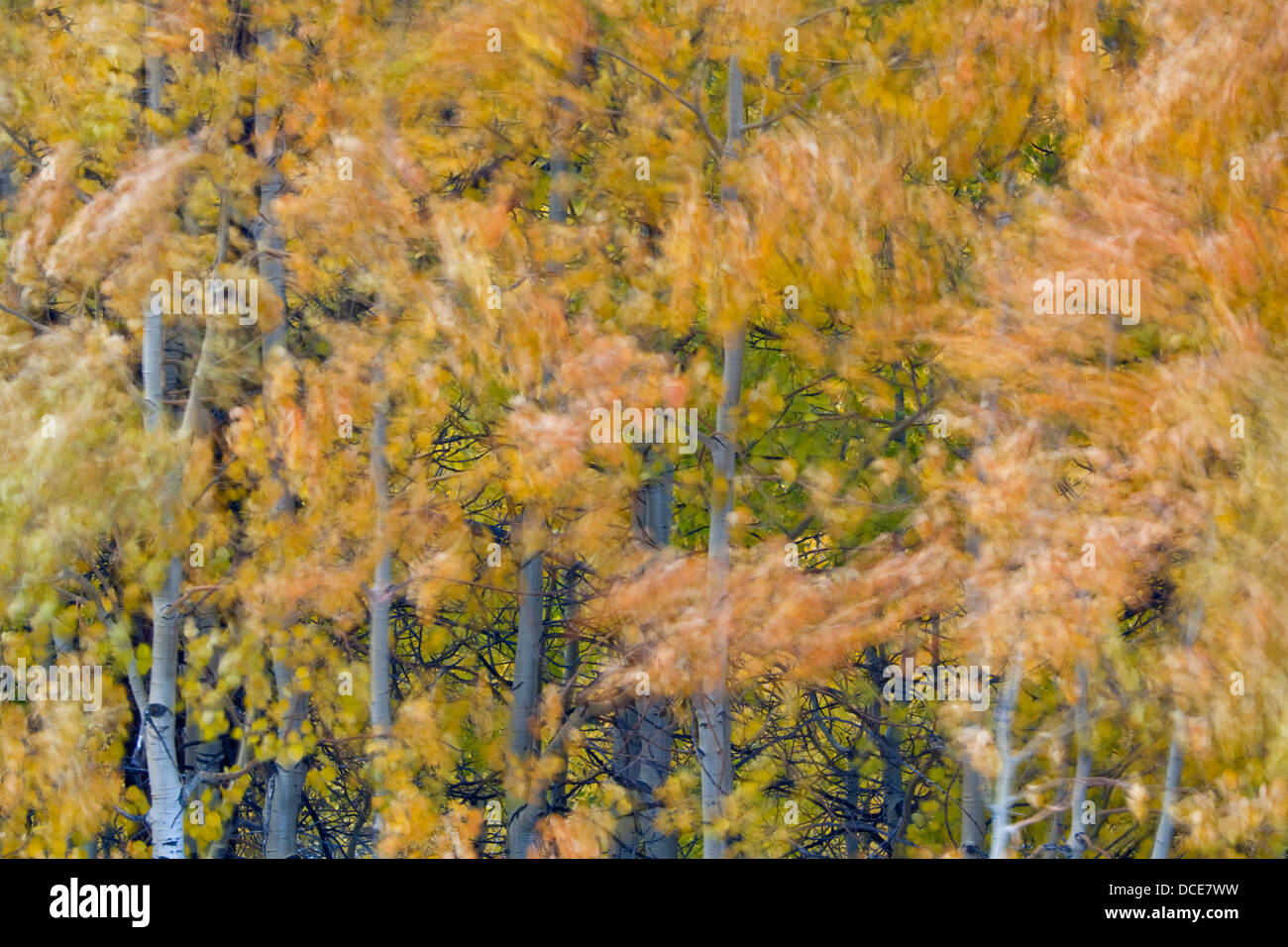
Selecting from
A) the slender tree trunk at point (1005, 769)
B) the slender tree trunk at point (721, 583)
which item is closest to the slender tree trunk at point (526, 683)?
the slender tree trunk at point (721, 583)

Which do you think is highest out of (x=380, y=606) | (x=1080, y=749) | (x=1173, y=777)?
(x=380, y=606)

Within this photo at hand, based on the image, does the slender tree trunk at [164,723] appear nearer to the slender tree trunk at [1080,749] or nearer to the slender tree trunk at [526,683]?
the slender tree trunk at [526,683]

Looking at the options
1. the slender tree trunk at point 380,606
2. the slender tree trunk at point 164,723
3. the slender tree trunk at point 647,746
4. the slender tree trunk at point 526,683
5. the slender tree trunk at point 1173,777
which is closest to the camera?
the slender tree trunk at point 1173,777

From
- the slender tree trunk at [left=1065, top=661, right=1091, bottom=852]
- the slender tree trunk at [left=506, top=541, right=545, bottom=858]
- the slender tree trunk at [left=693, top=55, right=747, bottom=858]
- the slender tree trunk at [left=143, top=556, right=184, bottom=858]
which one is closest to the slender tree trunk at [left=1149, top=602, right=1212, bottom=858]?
the slender tree trunk at [left=1065, top=661, right=1091, bottom=852]

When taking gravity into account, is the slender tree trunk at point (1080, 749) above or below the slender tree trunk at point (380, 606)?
below

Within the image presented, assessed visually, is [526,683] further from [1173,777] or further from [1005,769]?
[1173,777]

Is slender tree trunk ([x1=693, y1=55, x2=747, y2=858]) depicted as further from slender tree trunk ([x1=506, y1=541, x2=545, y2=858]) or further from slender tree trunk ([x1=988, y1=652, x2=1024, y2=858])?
slender tree trunk ([x1=988, y1=652, x2=1024, y2=858])

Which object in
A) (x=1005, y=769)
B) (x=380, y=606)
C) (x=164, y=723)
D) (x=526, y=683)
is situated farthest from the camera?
(x=526, y=683)

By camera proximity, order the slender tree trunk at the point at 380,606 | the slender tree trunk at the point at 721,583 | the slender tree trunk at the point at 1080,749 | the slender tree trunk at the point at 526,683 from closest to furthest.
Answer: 1. the slender tree trunk at the point at 1080,749
2. the slender tree trunk at the point at 721,583
3. the slender tree trunk at the point at 380,606
4. the slender tree trunk at the point at 526,683

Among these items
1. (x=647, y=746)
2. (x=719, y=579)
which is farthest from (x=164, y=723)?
(x=719, y=579)
